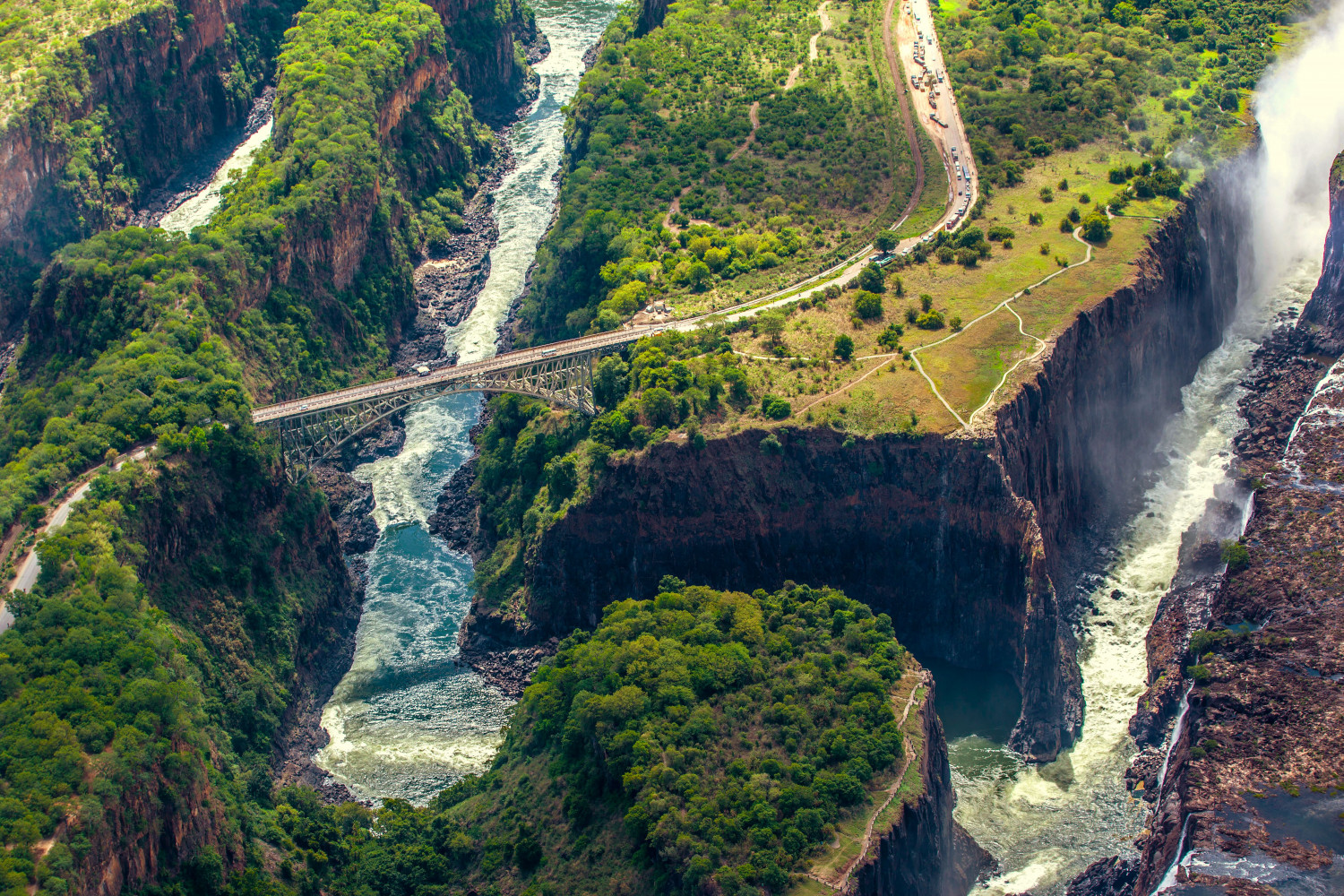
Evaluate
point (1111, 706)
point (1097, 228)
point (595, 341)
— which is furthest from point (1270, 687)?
point (595, 341)

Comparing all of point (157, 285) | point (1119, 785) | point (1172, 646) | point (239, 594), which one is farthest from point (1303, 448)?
point (157, 285)

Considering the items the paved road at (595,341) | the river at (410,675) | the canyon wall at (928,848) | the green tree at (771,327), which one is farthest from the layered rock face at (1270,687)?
the river at (410,675)

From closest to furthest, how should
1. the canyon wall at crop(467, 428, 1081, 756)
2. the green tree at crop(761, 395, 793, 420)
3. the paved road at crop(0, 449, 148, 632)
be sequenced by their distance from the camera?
the paved road at crop(0, 449, 148, 632)
the canyon wall at crop(467, 428, 1081, 756)
the green tree at crop(761, 395, 793, 420)

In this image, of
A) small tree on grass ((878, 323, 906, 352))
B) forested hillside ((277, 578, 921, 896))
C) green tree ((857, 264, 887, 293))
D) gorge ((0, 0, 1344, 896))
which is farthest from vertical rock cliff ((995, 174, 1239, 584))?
forested hillside ((277, 578, 921, 896))

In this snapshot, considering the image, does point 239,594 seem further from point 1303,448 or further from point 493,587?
point 1303,448

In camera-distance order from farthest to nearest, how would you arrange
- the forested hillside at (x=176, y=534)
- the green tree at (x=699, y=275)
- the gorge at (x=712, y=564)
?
1. the green tree at (x=699, y=275)
2. the gorge at (x=712, y=564)
3. the forested hillside at (x=176, y=534)

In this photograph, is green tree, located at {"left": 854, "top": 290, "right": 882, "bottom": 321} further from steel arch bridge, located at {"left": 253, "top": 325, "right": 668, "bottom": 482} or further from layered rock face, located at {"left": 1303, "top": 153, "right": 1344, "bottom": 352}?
layered rock face, located at {"left": 1303, "top": 153, "right": 1344, "bottom": 352}

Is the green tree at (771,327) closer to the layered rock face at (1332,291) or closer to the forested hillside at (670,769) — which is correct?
the forested hillside at (670,769)
